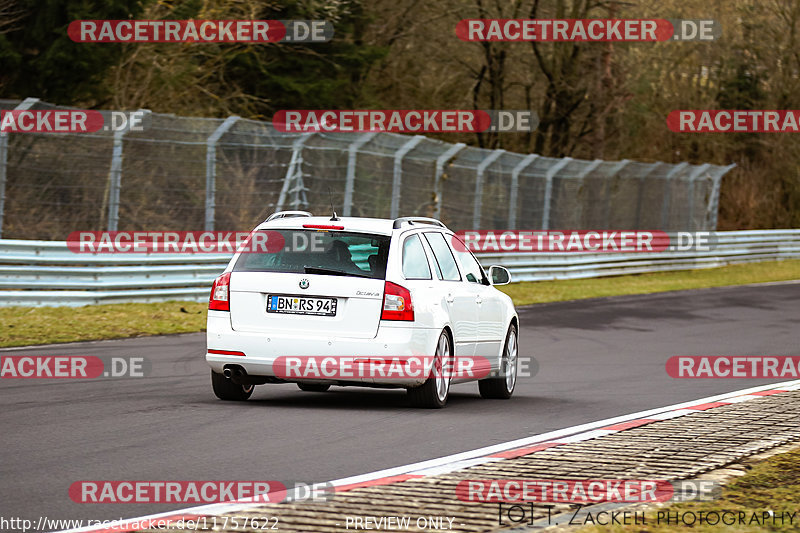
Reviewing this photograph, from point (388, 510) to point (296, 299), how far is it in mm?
4214

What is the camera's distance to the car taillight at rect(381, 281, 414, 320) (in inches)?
405

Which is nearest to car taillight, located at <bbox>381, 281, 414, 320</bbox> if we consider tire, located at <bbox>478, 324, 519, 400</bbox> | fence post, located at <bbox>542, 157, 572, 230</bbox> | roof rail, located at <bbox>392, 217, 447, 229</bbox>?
roof rail, located at <bbox>392, 217, 447, 229</bbox>

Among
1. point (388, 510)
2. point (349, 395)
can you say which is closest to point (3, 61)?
point (349, 395)

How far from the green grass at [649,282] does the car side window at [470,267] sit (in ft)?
40.0

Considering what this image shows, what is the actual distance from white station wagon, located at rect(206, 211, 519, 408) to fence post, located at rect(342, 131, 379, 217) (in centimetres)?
1299

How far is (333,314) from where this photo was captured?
10.2 metres

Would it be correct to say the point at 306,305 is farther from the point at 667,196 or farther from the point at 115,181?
the point at 667,196

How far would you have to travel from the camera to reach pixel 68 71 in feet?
73.9

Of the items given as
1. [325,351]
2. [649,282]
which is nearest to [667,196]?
[649,282]

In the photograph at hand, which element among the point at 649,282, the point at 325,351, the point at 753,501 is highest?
the point at 325,351

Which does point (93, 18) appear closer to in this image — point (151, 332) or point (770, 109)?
point (151, 332)

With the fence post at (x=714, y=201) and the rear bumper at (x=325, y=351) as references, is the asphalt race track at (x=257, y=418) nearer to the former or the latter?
the rear bumper at (x=325, y=351)

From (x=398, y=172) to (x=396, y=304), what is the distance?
49.7ft

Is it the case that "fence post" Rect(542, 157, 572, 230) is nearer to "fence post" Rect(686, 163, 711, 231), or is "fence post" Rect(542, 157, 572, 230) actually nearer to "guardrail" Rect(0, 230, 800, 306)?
"fence post" Rect(686, 163, 711, 231)
